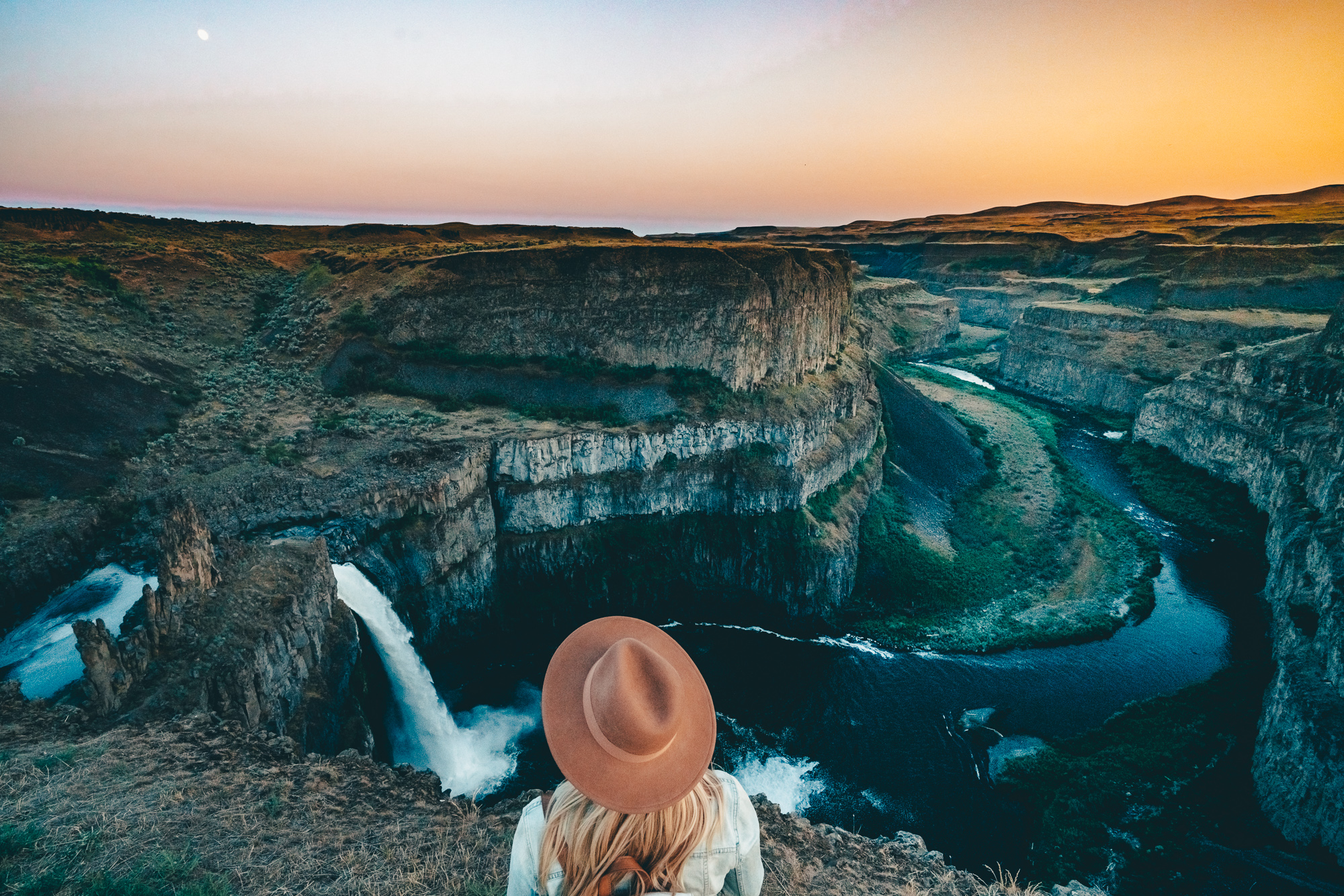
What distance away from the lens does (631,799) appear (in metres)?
3.30

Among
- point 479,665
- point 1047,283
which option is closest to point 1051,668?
point 479,665

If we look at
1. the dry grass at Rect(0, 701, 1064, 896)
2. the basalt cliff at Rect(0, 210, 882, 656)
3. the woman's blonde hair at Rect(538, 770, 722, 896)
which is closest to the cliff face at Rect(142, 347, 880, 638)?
the basalt cliff at Rect(0, 210, 882, 656)

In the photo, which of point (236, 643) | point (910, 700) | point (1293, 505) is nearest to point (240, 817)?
point (236, 643)

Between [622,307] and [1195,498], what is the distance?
44.7m

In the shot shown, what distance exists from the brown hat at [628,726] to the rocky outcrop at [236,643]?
14.4 metres

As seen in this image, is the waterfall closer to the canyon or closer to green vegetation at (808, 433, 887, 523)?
the canyon

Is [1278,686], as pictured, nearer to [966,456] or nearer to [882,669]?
[882,669]

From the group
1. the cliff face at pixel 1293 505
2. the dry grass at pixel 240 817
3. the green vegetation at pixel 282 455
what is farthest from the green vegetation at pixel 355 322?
the cliff face at pixel 1293 505

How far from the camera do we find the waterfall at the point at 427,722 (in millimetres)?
23234

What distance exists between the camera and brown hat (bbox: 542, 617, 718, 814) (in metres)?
3.33

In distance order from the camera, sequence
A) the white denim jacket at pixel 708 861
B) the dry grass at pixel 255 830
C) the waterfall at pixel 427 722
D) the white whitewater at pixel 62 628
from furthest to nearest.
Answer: the waterfall at pixel 427 722 → the white whitewater at pixel 62 628 → the dry grass at pixel 255 830 → the white denim jacket at pixel 708 861

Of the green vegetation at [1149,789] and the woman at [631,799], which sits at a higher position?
the woman at [631,799]

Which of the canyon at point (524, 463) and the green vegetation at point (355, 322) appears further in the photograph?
the green vegetation at point (355, 322)

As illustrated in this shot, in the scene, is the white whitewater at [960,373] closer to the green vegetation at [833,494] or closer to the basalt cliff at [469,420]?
the basalt cliff at [469,420]
